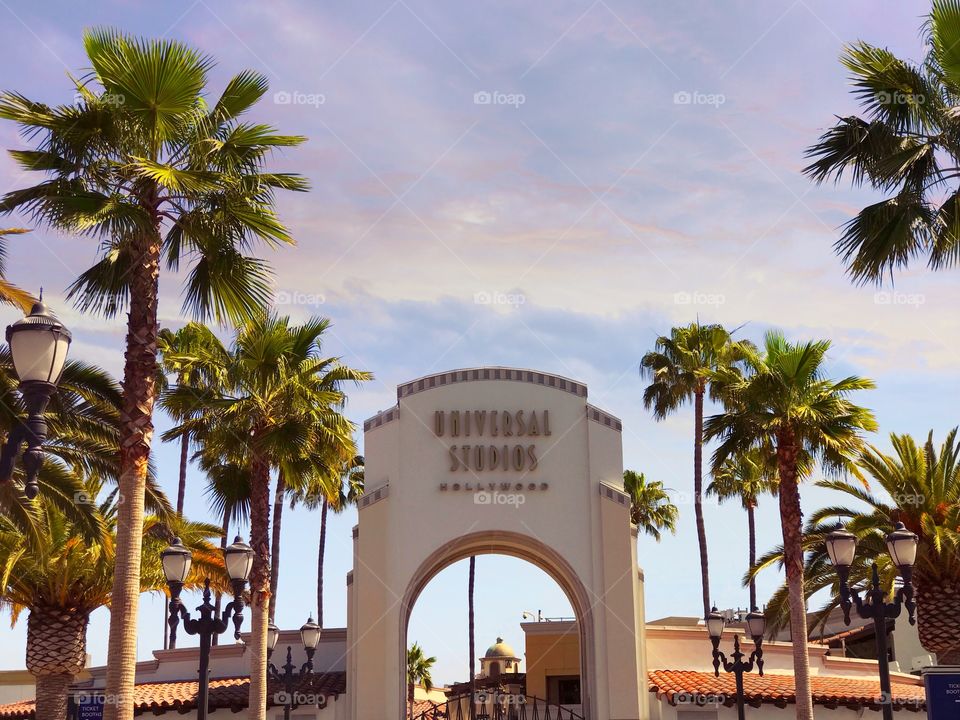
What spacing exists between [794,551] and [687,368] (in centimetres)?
2003

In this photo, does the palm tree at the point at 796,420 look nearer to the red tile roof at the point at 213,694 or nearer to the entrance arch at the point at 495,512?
the entrance arch at the point at 495,512

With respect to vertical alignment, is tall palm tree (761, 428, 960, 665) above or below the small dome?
above

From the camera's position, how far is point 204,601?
16.7m

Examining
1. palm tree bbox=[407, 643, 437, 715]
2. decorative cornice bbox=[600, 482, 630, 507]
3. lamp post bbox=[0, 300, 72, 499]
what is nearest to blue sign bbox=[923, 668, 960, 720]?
decorative cornice bbox=[600, 482, 630, 507]

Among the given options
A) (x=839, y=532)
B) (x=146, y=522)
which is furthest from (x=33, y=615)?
(x=839, y=532)

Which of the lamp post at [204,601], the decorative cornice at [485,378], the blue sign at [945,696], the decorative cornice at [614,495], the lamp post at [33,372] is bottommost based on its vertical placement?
the blue sign at [945,696]

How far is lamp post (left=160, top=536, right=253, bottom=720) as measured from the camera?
1570 centimetres

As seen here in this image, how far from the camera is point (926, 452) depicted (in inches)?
948

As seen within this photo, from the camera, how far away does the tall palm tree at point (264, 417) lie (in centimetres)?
2222

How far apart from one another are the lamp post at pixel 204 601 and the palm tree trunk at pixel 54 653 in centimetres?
697

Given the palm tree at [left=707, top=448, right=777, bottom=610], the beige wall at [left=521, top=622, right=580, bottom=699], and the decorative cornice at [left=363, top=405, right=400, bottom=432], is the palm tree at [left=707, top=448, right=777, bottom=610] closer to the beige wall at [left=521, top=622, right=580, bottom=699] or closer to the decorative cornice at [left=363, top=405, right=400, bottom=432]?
the beige wall at [left=521, top=622, right=580, bottom=699]

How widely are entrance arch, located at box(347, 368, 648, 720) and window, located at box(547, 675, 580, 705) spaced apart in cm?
1407

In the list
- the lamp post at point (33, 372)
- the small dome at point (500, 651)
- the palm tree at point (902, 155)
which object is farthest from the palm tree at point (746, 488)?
the lamp post at point (33, 372)

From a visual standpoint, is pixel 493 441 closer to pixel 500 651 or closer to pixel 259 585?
pixel 259 585
